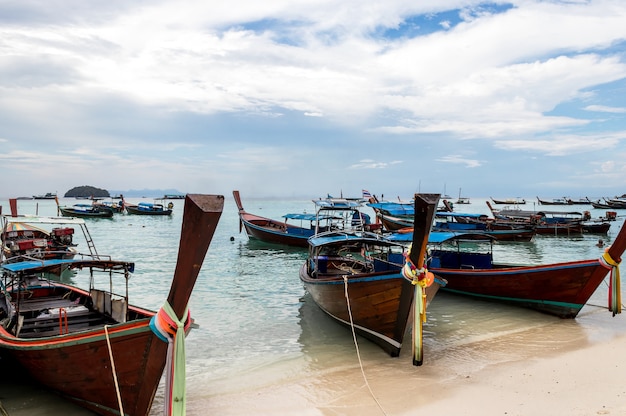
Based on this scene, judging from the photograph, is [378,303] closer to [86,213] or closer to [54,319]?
[54,319]

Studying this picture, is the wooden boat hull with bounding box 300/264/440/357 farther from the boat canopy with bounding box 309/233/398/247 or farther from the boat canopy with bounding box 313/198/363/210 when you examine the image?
the boat canopy with bounding box 313/198/363/210

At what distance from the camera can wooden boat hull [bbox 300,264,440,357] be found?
844cm

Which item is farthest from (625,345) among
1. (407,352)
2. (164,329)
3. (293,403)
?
(164,329)

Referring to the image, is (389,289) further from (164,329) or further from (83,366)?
(83,366)

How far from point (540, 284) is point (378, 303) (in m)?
5.79

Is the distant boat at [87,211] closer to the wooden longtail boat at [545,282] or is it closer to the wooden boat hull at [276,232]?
the wooden boat hull at [276,232]

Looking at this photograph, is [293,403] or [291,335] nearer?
[293,403]

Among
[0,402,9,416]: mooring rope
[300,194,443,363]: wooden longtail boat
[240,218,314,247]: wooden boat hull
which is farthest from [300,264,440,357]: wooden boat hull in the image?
[240,218,314,247]: wooden boat hull

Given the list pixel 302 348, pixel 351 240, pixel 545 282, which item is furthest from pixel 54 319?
pixel 545 282

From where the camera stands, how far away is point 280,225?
32000 millimetres

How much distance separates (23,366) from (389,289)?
6276 millimetres

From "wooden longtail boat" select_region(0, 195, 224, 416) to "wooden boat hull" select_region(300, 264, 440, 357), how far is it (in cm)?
410

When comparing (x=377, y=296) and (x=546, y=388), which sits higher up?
(x=377, y=296)

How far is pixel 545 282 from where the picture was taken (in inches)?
468
